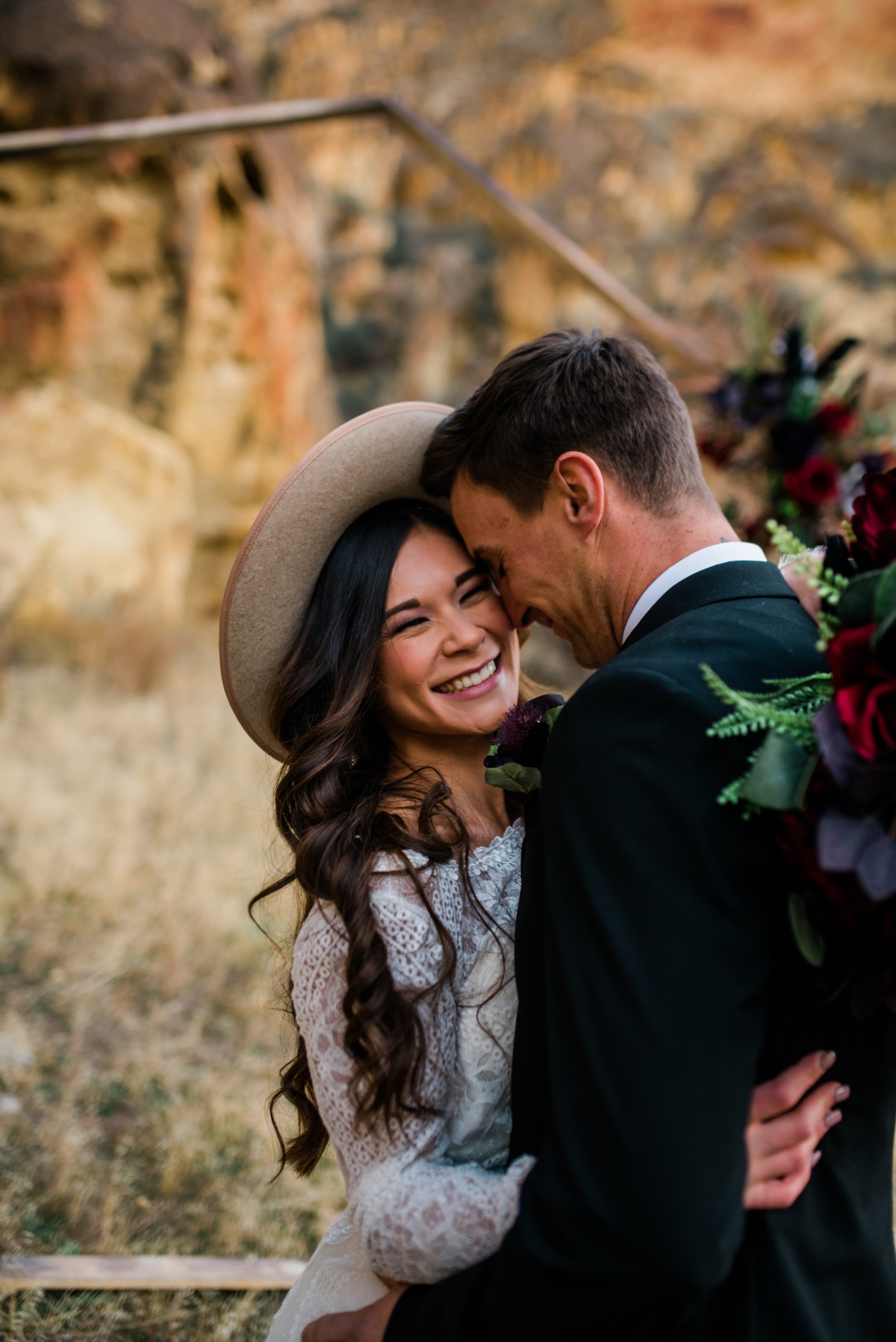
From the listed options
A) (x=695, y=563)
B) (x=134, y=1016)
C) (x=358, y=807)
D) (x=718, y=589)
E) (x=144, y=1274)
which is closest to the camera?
(x=718, y=589)

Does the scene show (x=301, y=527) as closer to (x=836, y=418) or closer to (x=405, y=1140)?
(x=405, y=1140)

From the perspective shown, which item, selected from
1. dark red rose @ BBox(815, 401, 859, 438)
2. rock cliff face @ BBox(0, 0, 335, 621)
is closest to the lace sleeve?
dark red rose @ BBox(815, 401, 859, 438)

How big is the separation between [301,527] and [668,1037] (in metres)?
1.39

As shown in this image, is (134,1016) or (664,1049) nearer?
(664,1049)

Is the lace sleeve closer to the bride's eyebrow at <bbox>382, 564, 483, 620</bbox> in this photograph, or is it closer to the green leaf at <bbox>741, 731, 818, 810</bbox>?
the bride's eyebrow at <bbox>382, 564, 483, 620</bbox>

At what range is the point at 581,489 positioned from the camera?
72.4 inches

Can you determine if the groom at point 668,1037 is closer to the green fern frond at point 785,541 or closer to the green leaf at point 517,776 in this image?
the green fern frond at point 785,541

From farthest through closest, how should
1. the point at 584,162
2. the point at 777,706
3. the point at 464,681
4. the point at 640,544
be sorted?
the point at 584,162, the point at 464,681, the point at 640,544, the point at 777,706

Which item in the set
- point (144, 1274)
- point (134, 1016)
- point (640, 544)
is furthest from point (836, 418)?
point (134, 1016)

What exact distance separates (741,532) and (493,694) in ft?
6.90

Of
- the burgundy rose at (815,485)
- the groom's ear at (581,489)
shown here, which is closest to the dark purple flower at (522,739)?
the groom's ear at (581,489)

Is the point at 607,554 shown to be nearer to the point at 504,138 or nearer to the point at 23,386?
the point at 23,386

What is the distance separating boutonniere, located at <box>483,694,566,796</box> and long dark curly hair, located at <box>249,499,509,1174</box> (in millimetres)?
183

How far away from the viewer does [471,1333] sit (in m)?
1.30
